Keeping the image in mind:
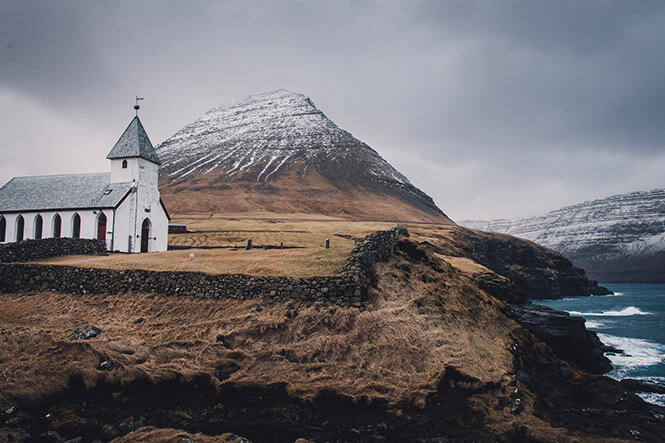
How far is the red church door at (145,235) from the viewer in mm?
40759

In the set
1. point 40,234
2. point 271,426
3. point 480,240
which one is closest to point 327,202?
point 480,240

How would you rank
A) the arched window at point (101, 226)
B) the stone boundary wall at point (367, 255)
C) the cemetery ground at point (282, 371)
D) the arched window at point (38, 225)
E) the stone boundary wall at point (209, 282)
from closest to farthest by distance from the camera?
the cemetery ground at point (282, 371), the stone boundary wall at point (209, 282), the stone boundary wall at point (367, 255), the arched window at point (101, 226), the arched window at point (38, 225)

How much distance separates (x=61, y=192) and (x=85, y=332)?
31.6 m

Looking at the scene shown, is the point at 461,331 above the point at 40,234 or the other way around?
the other way around

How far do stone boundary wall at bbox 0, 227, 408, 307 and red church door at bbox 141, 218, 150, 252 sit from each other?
18.3 meters

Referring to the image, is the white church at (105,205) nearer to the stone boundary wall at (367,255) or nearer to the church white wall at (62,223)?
the church white wall at (62,223)

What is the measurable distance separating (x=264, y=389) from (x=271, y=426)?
1729 mm

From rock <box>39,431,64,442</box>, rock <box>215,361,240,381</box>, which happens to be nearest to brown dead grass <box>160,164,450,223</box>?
rock <box>215,361,240,381</box>

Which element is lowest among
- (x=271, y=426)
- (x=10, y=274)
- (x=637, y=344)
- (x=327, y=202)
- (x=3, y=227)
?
(x=637, y=344)

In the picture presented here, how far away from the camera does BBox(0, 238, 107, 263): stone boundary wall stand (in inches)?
973

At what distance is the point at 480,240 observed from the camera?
106688 millimetres

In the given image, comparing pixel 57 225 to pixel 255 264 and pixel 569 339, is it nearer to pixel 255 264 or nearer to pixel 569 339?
pixel 255 264

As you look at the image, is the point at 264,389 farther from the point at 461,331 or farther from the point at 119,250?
the point at 119,250

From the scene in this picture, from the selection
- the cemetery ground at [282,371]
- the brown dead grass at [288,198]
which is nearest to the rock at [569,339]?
the cemetery ground at [282,371]
